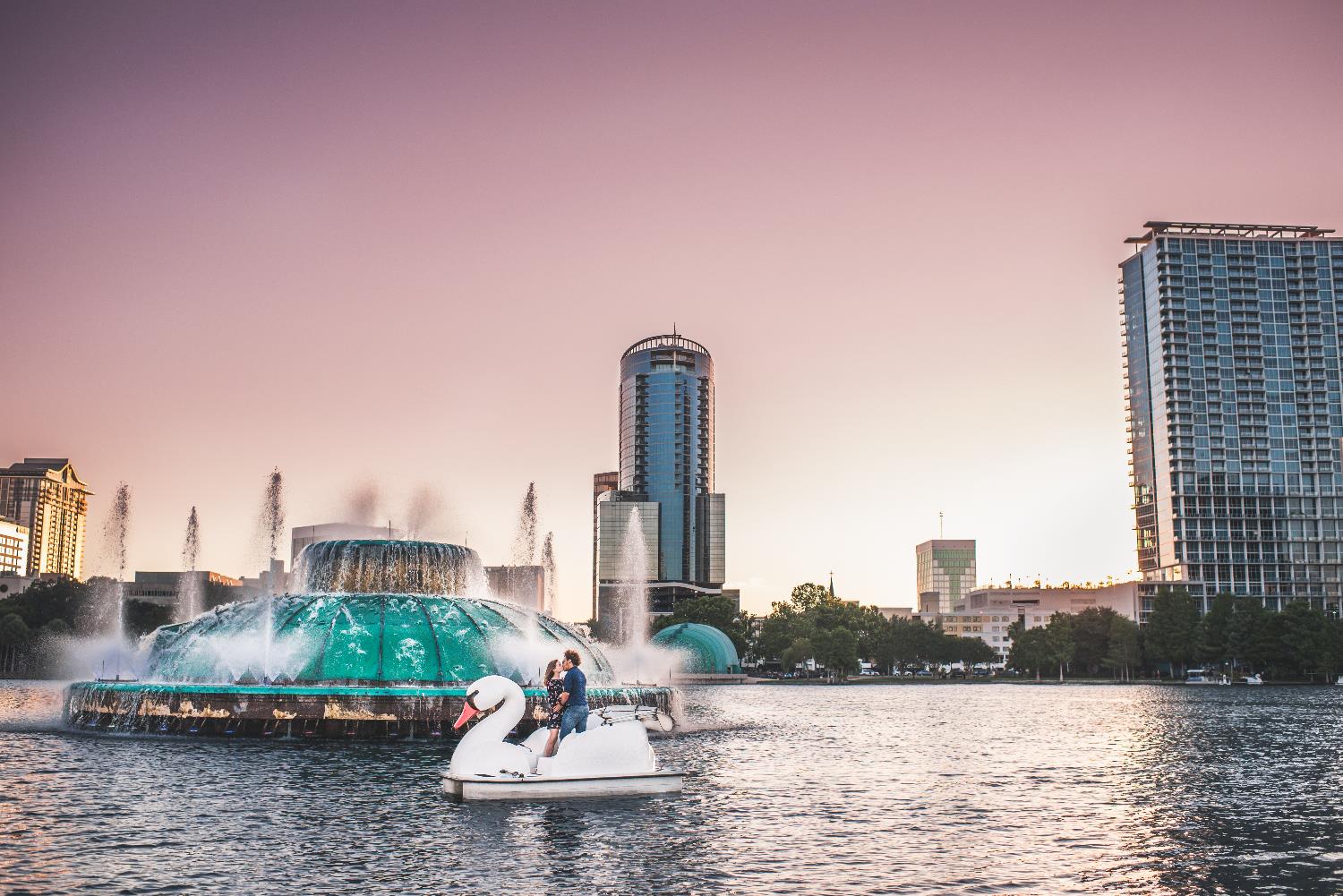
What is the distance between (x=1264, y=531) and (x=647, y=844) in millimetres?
192246

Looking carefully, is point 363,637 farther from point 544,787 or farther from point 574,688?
point 544,787

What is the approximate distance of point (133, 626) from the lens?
113625 mm

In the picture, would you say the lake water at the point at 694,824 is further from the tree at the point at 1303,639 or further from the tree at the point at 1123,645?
the tree at the point at 1123,645

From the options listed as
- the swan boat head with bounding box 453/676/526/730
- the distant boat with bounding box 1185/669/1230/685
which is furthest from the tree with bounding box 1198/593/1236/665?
the swan boat head with bounding box 453/676/526/730

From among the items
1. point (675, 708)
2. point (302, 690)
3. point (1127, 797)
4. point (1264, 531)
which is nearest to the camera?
point (1127, 797)

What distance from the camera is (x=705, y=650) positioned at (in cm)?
14888

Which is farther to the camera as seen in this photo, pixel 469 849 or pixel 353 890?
pixel 469 849

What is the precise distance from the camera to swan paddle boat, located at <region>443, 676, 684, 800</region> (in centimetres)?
1862

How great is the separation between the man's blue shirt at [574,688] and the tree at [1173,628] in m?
128

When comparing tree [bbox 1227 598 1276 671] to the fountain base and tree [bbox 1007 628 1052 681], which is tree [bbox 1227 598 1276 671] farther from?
the fountain base

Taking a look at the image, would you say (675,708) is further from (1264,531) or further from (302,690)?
(1264,531)

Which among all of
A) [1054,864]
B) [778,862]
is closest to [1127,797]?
[1054,864]

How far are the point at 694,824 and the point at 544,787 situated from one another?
9.50ft

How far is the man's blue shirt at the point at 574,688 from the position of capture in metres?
19.5
